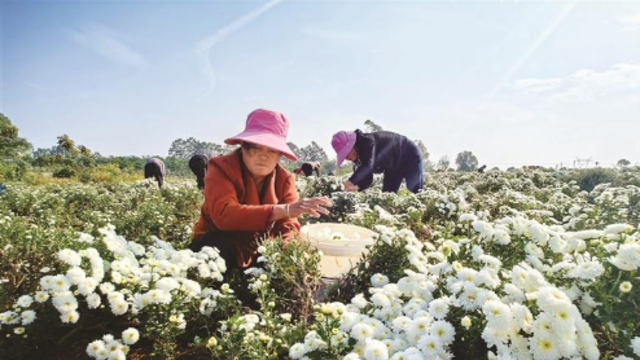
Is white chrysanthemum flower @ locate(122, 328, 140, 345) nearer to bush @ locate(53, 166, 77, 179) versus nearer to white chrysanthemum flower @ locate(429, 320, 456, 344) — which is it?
white chrysanthemum flower @ locate(429, 320, 456, 344)

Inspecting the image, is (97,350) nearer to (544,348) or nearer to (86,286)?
(86,286)

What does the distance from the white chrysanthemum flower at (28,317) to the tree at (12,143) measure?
1355 inches

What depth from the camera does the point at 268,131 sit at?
269 cm

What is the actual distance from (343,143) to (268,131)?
2867mm

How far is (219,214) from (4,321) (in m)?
1.27

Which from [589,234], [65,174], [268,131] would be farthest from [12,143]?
Answer: [589,234]

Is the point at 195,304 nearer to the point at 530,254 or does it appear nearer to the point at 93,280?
the point at 93,280

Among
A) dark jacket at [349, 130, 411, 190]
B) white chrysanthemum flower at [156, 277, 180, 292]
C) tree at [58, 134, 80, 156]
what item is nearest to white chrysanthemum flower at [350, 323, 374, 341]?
white chrysanthemum flower at [156, 277, 180, 292]

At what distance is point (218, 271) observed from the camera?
227cm

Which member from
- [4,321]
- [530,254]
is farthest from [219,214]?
[530,254]

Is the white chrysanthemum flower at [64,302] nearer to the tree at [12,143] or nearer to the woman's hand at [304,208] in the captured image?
the woman's hand at [304,208]

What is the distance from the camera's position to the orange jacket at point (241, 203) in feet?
8.48

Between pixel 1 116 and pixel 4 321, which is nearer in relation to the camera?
pixel 4 321

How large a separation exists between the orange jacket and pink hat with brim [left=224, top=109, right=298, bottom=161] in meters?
0.23
